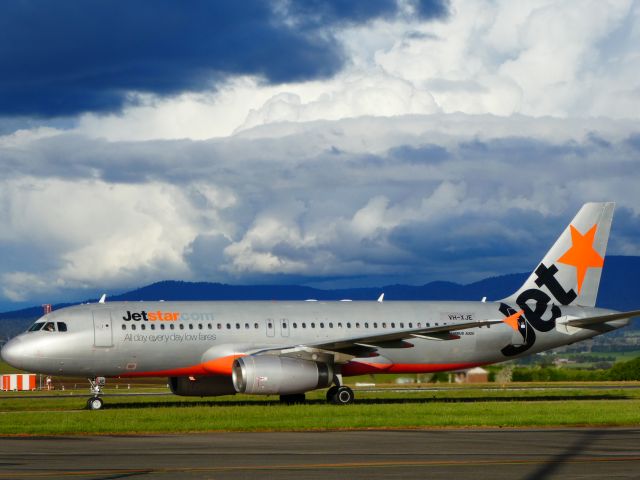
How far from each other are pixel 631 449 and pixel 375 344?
21.0 meters

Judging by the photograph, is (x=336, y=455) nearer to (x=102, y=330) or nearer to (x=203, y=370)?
(x=102, y=330)

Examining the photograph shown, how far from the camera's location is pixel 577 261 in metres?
54.2

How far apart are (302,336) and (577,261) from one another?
48.6 feet

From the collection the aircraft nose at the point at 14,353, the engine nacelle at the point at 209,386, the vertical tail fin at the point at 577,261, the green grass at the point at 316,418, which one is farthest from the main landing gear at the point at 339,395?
the aircraft nose at the point at 14,353

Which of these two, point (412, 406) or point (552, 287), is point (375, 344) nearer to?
point (412, 406)

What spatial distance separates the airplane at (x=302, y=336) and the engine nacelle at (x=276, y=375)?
47 millimetres

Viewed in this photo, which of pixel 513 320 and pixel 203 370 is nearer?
pixel 203 370

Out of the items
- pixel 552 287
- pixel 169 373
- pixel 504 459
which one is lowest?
pixel 504 459

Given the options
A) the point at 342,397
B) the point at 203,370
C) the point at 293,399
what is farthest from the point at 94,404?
the point at 342,397

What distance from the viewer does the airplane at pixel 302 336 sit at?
147ft

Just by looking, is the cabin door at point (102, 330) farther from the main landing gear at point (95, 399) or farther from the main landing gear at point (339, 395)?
the main landing gear at point (339, 395)

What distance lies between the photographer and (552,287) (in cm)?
5356

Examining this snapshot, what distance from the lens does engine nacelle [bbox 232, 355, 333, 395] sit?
42750 millimetres

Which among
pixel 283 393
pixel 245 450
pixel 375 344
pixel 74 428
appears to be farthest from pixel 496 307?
pixel 245 450
